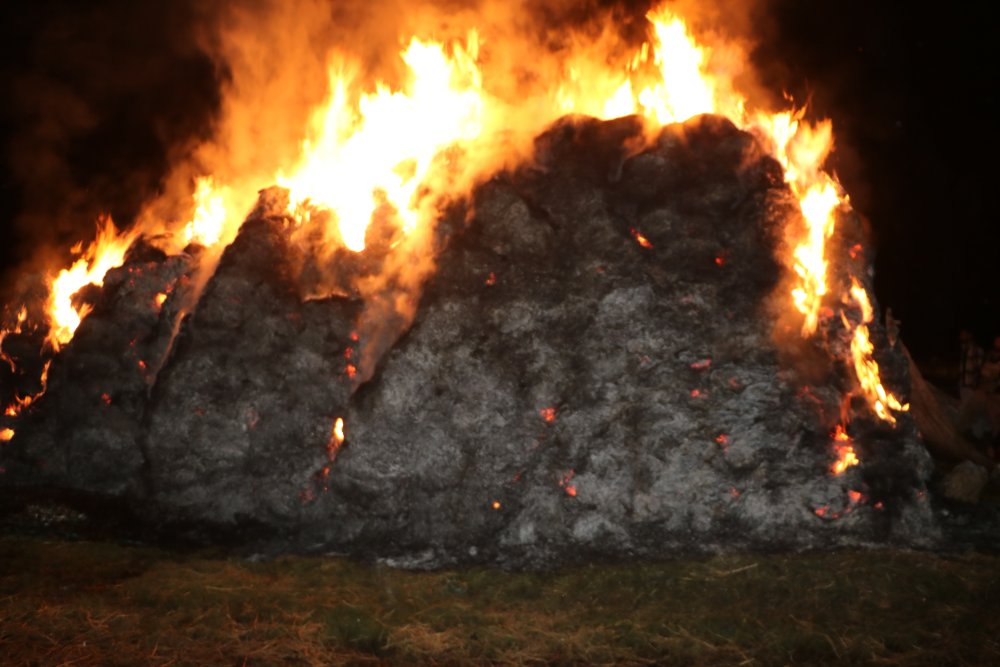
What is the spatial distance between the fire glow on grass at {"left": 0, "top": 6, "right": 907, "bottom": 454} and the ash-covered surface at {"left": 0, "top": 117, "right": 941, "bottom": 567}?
472 mm

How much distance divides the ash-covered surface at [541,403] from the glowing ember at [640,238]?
21 mm

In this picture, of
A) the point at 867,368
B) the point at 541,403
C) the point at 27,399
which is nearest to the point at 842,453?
the point at 867,368

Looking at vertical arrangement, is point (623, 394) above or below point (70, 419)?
below

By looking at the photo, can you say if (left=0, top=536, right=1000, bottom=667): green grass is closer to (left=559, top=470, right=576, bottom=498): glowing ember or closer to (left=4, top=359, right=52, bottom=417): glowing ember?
(left=559, top=470, right=576, bottom=498): glowing ember

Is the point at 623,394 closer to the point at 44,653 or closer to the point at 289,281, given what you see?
the point at 289,281

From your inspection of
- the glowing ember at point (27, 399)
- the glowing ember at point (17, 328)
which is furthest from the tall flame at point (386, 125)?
the glowing ember at point (17, 328)

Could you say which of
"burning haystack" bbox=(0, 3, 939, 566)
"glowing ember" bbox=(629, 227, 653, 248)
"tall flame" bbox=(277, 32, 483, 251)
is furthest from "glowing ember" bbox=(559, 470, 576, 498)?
"tall flame" bbox=(277, 32, 483, 251)

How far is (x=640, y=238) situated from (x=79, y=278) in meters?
9.01

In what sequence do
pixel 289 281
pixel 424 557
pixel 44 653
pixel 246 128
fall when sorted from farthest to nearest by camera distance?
pixel 246 128, pixel 289 281, pixel 424 557, pixel 44 653

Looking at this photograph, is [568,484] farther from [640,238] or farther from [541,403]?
[640,238]

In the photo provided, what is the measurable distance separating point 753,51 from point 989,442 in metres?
8.26

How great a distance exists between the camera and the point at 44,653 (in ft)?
19.0

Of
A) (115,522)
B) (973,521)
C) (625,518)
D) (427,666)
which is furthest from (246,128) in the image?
(973,521)

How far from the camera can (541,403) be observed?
902 cm
